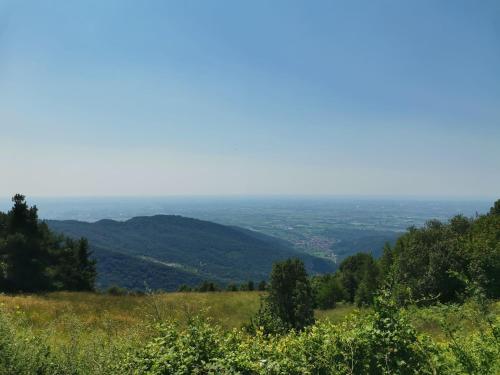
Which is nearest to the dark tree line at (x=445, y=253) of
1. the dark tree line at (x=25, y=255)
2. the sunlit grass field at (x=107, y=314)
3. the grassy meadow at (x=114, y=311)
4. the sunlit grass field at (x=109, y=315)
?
the grassy meadow at (x=114, y=311)

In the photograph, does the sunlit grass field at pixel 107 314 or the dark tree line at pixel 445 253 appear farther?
the dark tree line at pixel 445 253

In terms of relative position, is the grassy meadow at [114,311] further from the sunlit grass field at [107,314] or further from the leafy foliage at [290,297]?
the leafy foliage at [290,297]

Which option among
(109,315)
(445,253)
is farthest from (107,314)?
(445,253)

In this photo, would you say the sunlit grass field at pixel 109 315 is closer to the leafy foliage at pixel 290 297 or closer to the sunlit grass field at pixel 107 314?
the sunlit grass field at pixel 107 314

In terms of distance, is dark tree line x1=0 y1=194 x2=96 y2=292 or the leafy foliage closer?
the leafy foliage

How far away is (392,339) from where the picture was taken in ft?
20.6

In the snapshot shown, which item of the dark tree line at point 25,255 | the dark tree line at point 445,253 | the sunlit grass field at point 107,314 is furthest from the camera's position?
the dark tree line at point 445,253

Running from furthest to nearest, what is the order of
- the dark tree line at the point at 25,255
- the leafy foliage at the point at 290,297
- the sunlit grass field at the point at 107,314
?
1. the dark tree line at the point at 25,255
2. the leafy foliage at the point at 290,297
3. the sunlit grass field at the point at 107,314

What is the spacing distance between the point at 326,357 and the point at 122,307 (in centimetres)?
1592

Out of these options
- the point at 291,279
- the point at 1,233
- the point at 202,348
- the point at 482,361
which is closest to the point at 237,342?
the point at 202,348

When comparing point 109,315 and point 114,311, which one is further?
point 114,311

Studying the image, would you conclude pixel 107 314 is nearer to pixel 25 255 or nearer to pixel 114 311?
pixel 114 311

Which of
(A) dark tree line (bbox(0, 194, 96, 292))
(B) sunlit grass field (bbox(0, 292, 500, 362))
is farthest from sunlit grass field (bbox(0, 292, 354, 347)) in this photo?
(A) dark tree line (bbox(0, 194, 96, 292))

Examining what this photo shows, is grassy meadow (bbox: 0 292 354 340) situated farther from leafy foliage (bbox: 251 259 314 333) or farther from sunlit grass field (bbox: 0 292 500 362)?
leafy foliage (bbox: 251 259 314 333)
